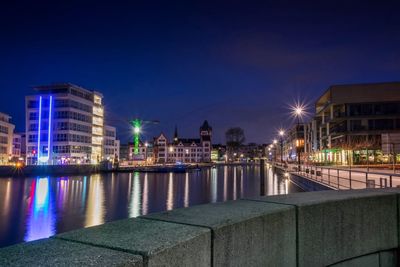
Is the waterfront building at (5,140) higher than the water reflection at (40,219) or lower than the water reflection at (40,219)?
higher

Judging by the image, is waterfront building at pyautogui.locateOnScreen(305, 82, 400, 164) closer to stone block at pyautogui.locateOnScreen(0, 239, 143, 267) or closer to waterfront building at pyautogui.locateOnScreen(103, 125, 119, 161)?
waterfront building at pyautogui.locateOnScreen(103, 125, 119, 161)

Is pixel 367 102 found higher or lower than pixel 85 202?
higher

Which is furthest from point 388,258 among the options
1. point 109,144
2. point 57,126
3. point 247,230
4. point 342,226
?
point 109,144

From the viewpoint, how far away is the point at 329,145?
87.2 metres

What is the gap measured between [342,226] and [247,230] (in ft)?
5.82

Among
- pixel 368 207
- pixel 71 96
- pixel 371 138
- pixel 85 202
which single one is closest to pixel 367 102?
pixel 371 138

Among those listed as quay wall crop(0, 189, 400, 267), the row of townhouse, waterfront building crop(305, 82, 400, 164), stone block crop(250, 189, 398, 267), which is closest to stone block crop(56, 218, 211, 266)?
quay wall crop(0, 189, 400, 267)

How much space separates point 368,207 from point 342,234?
25.1 inches

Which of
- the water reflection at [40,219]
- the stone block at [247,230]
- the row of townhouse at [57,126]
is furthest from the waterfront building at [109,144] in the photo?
the stone block at [247,230]

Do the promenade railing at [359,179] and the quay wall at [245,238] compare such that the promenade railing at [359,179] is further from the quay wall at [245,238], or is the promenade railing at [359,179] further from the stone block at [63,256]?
the stone block at [63,256]

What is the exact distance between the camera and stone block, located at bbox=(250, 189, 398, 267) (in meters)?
4.18

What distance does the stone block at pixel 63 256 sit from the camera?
88.7 inches

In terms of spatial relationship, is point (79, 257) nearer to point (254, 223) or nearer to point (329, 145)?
point (254, 223)

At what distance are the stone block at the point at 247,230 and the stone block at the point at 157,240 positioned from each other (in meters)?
0.18
